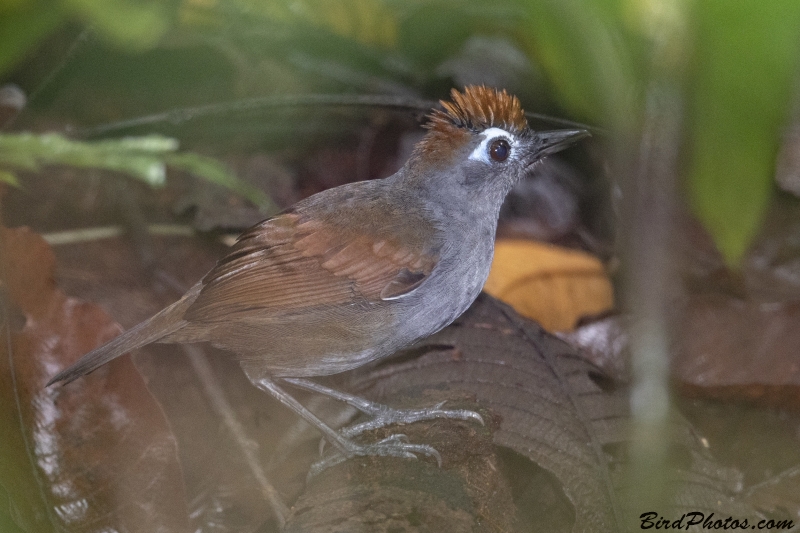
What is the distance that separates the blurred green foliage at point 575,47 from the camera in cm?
180

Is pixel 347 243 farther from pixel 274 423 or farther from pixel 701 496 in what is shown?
pixel 701 496

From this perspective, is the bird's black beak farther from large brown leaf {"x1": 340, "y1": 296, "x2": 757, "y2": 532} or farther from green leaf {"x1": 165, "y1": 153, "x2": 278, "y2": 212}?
green leaf {"x1": 165, "y1": 153, "x2": 278, "y2": 212}

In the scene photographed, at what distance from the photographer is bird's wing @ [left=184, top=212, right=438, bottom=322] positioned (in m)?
1.97

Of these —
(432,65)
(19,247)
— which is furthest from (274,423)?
(432,65)

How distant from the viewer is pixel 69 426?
6.59ft

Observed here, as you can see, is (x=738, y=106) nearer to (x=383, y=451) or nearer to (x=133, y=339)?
(x=383, y=451)

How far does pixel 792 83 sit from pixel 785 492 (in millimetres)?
1240

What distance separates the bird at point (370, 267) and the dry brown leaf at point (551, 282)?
0.74m

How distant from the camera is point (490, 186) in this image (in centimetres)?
212

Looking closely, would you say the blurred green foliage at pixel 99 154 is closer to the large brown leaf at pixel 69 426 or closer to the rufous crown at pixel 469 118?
the large brown leaf at pixel 69 426

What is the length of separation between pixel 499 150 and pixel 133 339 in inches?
43.8

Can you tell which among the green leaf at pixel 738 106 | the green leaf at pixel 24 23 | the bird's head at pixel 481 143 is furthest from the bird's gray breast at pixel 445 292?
the green leaf at pixel 24 23

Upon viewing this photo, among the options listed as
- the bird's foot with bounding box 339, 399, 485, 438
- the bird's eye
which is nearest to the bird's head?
the bird's eye

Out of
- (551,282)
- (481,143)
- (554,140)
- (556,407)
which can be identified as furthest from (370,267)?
(551,282)
